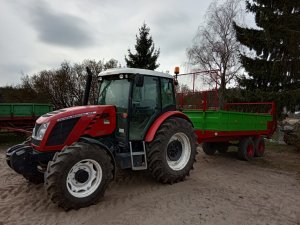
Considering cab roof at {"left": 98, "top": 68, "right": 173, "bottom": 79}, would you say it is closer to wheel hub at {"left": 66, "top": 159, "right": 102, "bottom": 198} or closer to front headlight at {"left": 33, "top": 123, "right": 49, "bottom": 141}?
front headlight at {"left": 33, "top": 123, "right": 49, "bottom": 141}

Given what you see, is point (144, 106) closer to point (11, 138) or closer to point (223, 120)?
point (223, 120)

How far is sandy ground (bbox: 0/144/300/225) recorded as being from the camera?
159 inches

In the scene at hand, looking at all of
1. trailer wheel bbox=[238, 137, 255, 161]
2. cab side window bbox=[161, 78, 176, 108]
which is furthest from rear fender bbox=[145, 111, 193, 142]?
trailer wheel bbox=[238, 137, 255, 161]

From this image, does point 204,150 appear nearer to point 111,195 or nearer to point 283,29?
point 111,195

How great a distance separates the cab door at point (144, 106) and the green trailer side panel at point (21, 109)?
777 centimetres

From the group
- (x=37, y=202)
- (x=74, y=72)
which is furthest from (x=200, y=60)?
(x=37, y=202)

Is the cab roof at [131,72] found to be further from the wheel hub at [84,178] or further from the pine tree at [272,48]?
the pine tree at [272,48]

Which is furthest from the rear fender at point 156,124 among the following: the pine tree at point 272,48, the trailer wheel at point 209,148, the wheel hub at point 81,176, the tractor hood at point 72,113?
the pine tree at point 272,48

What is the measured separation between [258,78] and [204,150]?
7543 millimetres

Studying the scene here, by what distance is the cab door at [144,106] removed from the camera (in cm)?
528

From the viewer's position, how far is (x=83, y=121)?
4801 mm

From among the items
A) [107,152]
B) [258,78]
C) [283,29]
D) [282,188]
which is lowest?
[282,188]

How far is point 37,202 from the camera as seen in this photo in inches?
181

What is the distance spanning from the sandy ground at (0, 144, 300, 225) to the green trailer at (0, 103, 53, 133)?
485 centimetres
